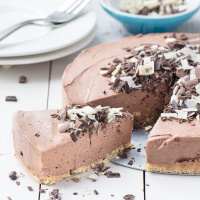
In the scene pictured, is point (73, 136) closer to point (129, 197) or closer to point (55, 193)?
point (55, 193)

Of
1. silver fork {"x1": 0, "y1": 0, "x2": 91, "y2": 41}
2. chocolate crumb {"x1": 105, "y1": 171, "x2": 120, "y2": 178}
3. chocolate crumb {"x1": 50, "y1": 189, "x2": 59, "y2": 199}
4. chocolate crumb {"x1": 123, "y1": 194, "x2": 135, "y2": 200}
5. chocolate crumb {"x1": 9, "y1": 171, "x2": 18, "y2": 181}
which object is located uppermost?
silver fork {"x1": 0, "y1": 0, "x2": 91, "y2": 41}

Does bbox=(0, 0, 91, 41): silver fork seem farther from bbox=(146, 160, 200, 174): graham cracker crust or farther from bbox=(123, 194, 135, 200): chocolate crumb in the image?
bbox=(123, 194, 135, 200): chocolate crumb

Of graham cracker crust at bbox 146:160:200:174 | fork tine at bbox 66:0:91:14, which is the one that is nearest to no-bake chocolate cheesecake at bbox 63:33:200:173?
graham cracker crust at bbox 146:160:200:174

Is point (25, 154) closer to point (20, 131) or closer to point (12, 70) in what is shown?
point (20, 131)

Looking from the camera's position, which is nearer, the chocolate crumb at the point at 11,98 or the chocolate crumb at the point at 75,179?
the chocolate crumb at the point at 75,179

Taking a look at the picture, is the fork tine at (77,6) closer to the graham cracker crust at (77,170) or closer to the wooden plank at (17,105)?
the wooden plank at (17,105)

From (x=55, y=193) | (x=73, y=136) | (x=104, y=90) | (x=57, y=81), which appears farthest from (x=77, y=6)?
(x=55, y=193)

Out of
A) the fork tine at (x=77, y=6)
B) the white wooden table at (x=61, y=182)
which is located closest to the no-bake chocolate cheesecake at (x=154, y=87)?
the white wooden table at (x=61, y=182)
